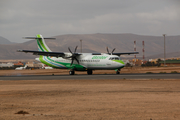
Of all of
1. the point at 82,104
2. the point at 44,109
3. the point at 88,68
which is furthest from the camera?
the point at 88,68

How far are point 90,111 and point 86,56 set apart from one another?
3834 cm

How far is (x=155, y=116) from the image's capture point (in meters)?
10.9

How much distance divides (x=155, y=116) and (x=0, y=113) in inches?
277

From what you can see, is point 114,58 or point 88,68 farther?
point 88,68

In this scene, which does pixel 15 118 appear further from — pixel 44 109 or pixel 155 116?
pixel 155 116

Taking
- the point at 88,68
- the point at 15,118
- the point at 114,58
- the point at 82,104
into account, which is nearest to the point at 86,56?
the point at 88,68

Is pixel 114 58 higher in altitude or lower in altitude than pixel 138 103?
higher

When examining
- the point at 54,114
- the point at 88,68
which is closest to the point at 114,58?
the point at 88,68

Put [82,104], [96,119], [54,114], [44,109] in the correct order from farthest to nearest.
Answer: [82,104]
[44,109]
[54,114]
[96,119]

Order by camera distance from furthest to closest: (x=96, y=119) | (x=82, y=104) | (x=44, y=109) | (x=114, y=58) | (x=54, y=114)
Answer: (x=114, y=58)
(x=82, y=104)
(x=44, y=109)
(x=54, y=114)
(x=96, y=119)

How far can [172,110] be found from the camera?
12.1m

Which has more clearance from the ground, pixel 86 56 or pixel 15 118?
pixel 86 56

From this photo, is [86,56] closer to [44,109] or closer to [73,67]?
[73,67]

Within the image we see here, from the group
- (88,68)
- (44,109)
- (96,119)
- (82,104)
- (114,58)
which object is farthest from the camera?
(88,68)
